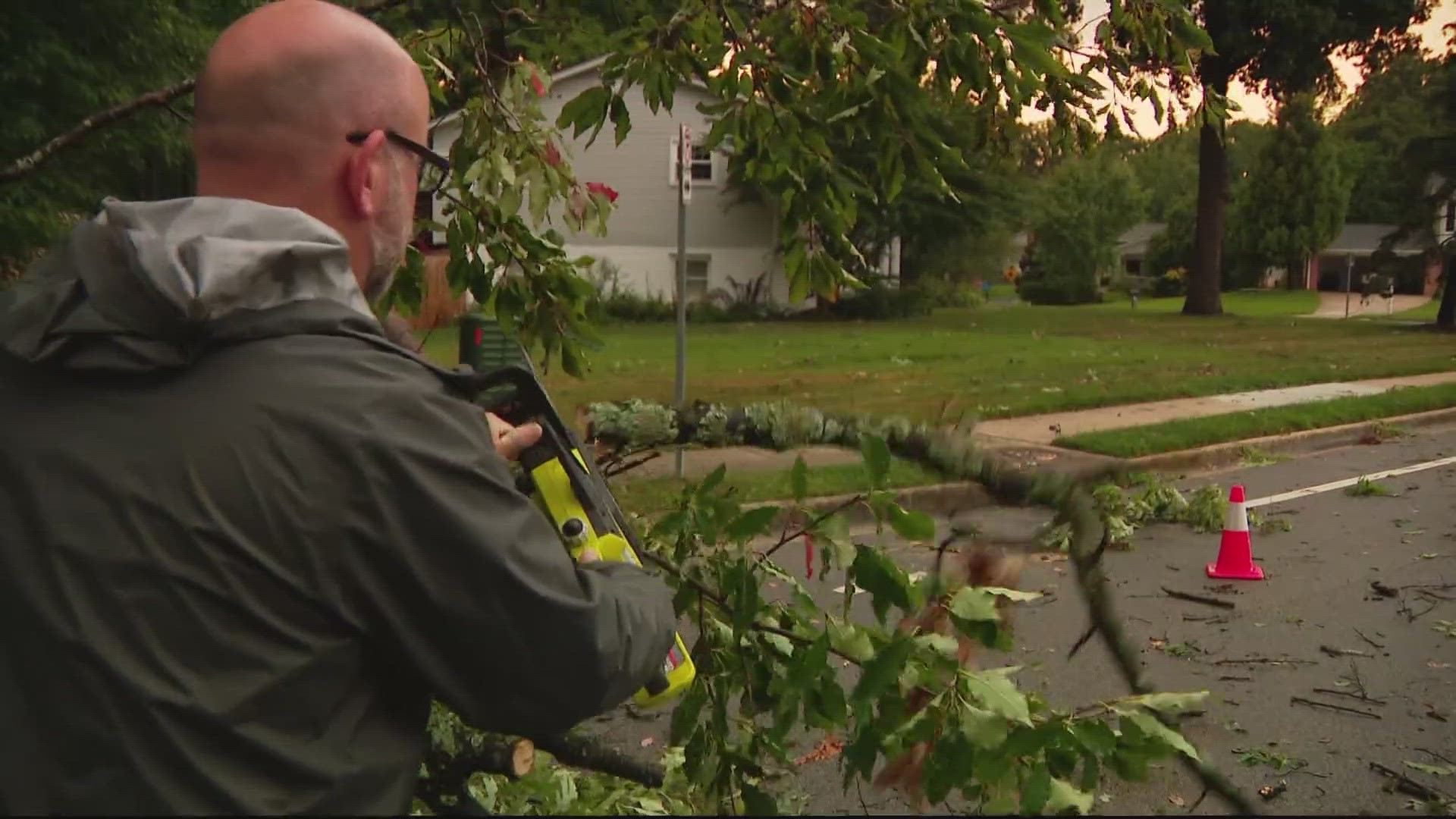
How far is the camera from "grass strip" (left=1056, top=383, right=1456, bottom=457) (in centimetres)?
1099

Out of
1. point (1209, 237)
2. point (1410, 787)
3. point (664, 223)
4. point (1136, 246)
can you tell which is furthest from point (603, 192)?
point (1136, 246)

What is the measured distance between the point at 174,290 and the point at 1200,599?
20.6ft

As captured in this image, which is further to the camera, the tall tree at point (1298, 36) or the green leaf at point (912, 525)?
the tall tree at point (1298, 36)

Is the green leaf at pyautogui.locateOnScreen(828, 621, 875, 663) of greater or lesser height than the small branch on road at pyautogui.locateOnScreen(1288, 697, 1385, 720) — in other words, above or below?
above

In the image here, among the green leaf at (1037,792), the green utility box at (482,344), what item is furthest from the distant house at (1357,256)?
the green leaf at (1037,792)

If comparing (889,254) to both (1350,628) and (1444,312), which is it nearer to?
(1444,312)

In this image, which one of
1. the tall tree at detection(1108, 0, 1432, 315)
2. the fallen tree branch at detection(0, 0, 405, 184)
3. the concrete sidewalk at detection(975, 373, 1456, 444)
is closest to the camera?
the fallen tree branch at detection(0, 0, 405, 184)

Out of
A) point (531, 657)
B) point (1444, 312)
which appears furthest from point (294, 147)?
point (1444, 312)

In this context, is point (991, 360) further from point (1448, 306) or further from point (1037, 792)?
point (1037, 792)

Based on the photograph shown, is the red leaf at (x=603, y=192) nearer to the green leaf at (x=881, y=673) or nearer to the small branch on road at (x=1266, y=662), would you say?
the green leaf at (x=881, y=673)

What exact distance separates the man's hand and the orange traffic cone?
612 cm

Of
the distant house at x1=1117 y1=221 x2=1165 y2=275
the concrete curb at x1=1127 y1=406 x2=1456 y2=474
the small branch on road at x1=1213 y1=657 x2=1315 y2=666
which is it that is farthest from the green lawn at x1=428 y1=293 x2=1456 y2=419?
the distant house at x1=1117 y1=221 x2=1165 y2=275

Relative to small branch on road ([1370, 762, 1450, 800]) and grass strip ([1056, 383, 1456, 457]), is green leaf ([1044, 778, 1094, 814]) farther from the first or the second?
grass strip ([1056, 383, 1456, 457])

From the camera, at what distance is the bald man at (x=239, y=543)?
48.1 inches
